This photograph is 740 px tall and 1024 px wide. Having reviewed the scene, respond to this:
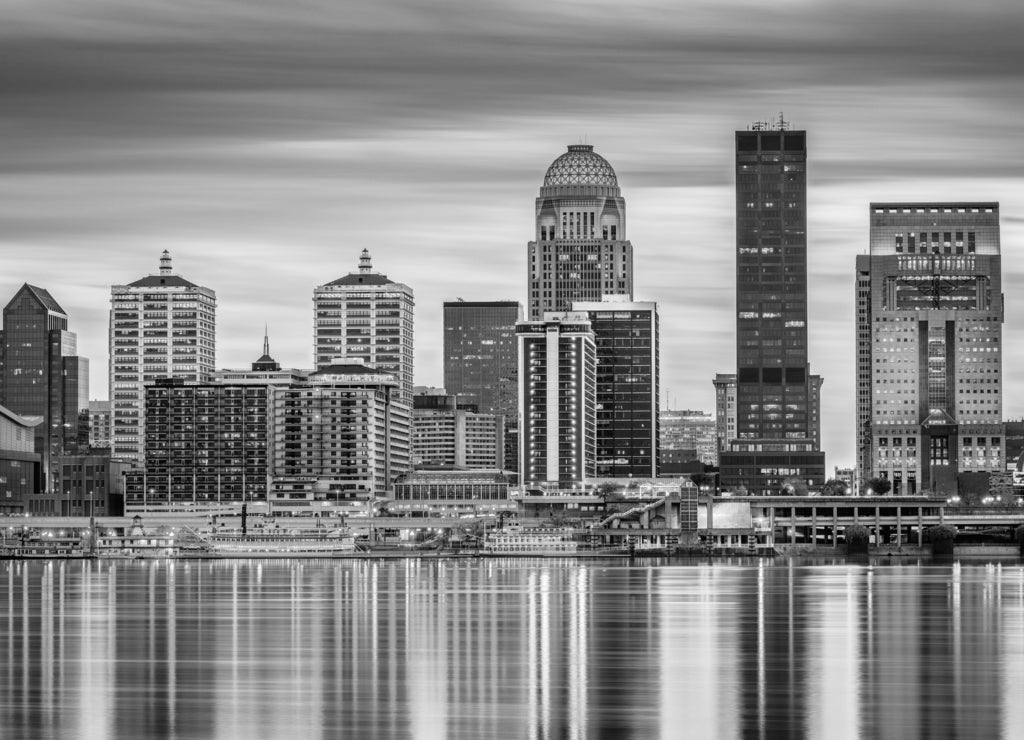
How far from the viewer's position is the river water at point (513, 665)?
203ft

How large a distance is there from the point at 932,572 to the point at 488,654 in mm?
116387

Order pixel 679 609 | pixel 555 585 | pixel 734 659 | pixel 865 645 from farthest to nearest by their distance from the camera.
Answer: pixel 555 585
pixel 679 609
pixel 865 645
pixel 734 659

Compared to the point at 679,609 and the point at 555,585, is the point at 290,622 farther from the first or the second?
the point at 555,585

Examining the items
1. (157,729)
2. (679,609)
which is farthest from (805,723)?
(679,609)

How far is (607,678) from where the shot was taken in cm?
7425

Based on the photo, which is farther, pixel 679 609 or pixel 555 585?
pixel 555 585

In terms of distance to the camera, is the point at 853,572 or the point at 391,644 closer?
the point at 391,644

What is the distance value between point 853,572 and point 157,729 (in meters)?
139

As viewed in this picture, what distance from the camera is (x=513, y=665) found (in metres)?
78.9

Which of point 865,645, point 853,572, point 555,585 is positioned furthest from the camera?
point 853,572

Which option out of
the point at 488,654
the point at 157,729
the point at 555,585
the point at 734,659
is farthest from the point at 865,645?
the point at 555,585

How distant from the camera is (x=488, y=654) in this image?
276 ft

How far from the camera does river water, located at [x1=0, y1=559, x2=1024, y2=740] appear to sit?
203 ft

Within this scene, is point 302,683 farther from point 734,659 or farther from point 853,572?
point 853,572
